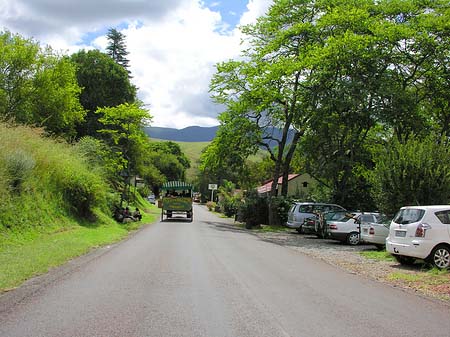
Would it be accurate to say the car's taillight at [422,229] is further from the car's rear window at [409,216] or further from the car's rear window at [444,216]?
the car's rear window at [444,216]

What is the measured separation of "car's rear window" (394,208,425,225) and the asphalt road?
2531 mm

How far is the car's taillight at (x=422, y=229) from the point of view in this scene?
1244 centimetres

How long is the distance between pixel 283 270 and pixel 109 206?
19610mm

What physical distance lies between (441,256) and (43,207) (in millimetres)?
14119

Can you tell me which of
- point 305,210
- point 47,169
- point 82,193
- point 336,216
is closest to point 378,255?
point 336,216

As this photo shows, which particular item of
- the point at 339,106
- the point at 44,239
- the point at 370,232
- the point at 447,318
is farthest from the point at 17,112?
the point at 447,318

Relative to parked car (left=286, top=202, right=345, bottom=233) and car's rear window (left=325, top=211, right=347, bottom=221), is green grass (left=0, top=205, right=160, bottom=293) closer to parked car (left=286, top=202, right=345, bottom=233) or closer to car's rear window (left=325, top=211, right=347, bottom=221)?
car's rear window (left=325, top=211, right=347, bottom=221)

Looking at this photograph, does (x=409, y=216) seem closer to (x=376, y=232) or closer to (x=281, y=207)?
(x=376, y=232)

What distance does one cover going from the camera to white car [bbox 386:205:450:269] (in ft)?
40.5

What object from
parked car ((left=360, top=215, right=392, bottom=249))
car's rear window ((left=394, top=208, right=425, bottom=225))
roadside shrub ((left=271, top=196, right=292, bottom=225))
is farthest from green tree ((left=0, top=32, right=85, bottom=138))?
Result: car's rear window ((left=394, top=208, right=425, bottom=225))

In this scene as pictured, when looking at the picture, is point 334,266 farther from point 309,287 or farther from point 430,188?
point 430,188

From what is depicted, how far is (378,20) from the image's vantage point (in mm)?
29797

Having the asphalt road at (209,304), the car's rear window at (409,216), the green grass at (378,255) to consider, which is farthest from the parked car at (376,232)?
the asphalt road at (209,304)

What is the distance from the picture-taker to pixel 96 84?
5125 centimetres
